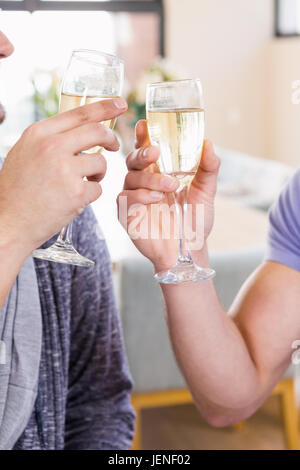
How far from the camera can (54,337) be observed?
111 centimetres

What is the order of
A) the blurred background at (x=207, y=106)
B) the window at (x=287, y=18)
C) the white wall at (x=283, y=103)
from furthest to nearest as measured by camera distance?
1. the window at (x=287, y=18)
2. the white wall at (x=283, y=103)
3. the blurred background at (x=207, y=106)

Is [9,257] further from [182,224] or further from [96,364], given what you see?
[96,364]

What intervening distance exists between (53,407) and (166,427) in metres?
1.84

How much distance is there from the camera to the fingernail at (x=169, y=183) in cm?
86

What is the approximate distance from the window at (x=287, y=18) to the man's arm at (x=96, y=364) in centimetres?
614

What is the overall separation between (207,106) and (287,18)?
4.05ft

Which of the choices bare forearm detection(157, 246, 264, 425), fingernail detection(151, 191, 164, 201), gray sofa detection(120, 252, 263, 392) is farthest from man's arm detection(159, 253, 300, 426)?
gray sofa detection(120, 252, 263, 392)

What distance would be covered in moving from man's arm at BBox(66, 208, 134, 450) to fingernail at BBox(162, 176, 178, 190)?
0.31 m

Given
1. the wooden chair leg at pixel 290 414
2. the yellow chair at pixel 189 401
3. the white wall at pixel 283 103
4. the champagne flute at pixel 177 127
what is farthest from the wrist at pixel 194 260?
the white wall at pixel 283 103

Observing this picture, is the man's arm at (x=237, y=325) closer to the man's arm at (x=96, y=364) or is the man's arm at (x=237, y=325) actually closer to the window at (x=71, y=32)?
the man's arm at (x=96, y=364)

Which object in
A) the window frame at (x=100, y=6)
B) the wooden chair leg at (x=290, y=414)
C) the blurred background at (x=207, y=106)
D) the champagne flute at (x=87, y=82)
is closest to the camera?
the champagne flute at (x=87, y=82)

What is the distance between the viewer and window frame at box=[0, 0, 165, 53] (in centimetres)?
606

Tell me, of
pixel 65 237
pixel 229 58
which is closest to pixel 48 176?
pixel 65 237
